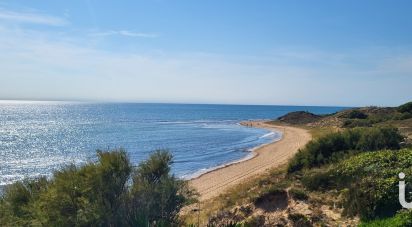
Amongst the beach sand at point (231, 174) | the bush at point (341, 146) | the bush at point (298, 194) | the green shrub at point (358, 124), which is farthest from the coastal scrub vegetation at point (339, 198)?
the green shrub at point (358, 124)

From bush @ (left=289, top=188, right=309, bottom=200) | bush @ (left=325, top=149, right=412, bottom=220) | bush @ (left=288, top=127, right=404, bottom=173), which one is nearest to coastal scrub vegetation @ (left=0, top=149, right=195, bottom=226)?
bush @ (left=289, top=188, right=309, bottom=200)

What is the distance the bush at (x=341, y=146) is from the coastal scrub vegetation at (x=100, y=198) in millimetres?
8828

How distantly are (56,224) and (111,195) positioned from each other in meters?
1.37

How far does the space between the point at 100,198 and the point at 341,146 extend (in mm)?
14045

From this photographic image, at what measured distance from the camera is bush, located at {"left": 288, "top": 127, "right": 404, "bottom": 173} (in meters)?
18.0

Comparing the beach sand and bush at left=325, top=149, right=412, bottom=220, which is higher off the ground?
bush at left=325, top=149, right=412, bottom=220

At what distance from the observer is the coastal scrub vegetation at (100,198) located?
859 centimetres

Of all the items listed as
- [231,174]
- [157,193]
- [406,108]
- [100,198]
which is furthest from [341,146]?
[406,108]

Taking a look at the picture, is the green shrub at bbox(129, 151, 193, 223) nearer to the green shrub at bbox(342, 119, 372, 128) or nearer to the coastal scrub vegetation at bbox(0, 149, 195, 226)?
the coastal scrub vegetation at bbox(0, 149, 195, 226)

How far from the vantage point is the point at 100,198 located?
8812 millimetres

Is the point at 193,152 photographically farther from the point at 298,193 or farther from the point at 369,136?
the point at 298,193

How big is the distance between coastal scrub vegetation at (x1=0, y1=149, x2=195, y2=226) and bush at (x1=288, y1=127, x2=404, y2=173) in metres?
8.83

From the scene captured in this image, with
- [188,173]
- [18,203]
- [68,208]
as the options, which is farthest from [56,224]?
[188,173]

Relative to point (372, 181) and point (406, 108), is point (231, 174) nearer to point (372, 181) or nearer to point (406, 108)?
point (372, 181)
